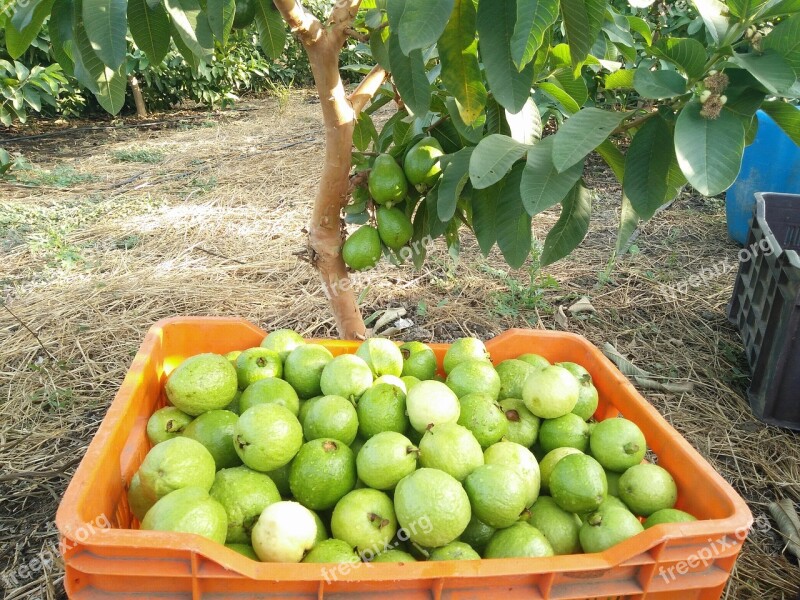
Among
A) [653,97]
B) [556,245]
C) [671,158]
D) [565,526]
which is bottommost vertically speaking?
[565,526]

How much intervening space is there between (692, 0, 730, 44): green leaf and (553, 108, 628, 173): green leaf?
23cm

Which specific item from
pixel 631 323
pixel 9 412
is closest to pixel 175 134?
pixel 9 412

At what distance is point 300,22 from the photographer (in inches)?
54.7

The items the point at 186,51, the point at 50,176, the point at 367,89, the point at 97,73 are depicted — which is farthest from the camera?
the point at 50,176

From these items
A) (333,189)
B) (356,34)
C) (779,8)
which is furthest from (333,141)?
(779,8)

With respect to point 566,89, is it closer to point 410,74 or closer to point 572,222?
point 572,222

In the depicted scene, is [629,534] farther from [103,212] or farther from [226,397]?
[103,212]

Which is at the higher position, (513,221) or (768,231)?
(513,221)

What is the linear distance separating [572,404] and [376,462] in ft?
1.89

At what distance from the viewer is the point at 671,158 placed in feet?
4.22

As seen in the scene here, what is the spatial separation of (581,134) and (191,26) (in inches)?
31.7

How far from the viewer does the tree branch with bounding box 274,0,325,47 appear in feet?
4.43

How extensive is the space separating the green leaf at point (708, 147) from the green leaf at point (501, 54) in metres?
0.31

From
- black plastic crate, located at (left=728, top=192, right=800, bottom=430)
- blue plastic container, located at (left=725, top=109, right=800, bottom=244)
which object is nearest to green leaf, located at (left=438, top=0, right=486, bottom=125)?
black plastic crate, located at (left=728, top=192, right=800, bottom=430)
